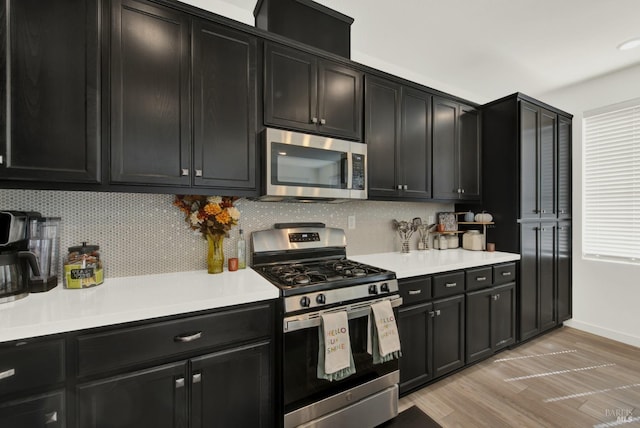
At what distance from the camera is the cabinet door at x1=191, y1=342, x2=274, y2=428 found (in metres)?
1.32

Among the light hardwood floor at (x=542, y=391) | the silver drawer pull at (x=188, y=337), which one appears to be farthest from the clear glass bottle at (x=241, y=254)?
the light hardwood floor at (x=542, y=391)

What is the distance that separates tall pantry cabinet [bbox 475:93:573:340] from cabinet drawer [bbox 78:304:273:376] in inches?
104

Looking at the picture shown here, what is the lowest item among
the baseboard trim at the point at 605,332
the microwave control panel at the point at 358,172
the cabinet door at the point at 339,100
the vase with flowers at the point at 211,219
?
the baseboard trim at the point at 605,332

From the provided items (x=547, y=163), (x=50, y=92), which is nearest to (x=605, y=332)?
(x=547, y=163)

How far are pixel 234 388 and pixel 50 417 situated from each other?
703mm

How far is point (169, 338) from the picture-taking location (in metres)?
1.25

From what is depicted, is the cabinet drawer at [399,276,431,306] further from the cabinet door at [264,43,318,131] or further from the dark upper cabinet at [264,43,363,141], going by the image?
the cabinet door at [264,43,318,131]

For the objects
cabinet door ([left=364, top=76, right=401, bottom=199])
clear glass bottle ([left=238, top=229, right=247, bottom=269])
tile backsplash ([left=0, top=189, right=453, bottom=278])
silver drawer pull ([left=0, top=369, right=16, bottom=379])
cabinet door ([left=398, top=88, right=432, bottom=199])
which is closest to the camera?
silver drawer pull ([left=0, top=369, right=16, bottom=379])

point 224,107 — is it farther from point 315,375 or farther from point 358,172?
point 315,375

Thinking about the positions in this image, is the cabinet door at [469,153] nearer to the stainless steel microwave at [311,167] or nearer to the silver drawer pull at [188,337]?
the stainless steel microwave at [311,167]

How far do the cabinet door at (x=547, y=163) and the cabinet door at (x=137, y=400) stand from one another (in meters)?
3.56

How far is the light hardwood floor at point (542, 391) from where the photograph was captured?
1860mm

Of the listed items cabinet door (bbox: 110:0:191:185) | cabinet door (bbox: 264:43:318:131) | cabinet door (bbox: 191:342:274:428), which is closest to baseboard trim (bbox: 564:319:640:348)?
cabinet door (bbox: 191:342:274:428)

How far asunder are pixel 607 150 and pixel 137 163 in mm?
4537
